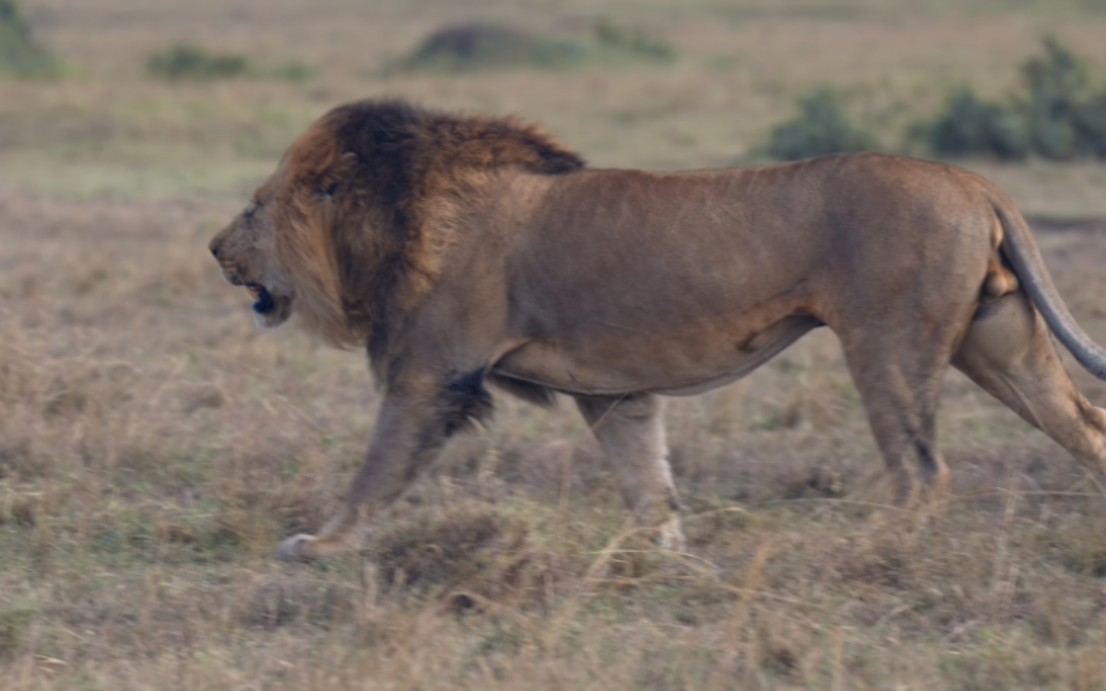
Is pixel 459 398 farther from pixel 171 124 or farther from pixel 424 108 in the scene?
pixel 171 124

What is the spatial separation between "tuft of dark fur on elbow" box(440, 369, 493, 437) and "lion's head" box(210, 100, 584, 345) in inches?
11.2

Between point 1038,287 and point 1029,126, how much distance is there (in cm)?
1016

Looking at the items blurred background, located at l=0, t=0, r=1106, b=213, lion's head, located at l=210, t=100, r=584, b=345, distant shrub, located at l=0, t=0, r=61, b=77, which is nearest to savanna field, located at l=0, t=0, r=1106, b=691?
lion's head, located at l=210, t=100, r=584, b=345

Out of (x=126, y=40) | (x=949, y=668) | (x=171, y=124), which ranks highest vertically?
(x=949, y=668)

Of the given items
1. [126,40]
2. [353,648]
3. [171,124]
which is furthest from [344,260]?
[126,40]

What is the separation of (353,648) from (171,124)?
1331cm

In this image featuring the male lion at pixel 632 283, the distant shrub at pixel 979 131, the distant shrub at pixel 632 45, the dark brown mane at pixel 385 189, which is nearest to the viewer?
the male lion at pixel 632 283

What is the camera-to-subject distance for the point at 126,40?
102ft

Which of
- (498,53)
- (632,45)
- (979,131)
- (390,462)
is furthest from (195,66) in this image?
(390,462)

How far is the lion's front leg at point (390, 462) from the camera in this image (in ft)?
16.2

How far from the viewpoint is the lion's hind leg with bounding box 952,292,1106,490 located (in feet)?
16.1

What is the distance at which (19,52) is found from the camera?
2148 centimetres

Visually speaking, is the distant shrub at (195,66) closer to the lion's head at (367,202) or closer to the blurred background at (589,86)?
the blurred background at (589,86)

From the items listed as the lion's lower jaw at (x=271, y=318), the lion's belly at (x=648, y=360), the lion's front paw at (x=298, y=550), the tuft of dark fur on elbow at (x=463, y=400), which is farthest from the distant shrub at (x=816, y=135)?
the lion's front paw at (x=298, y=550)
